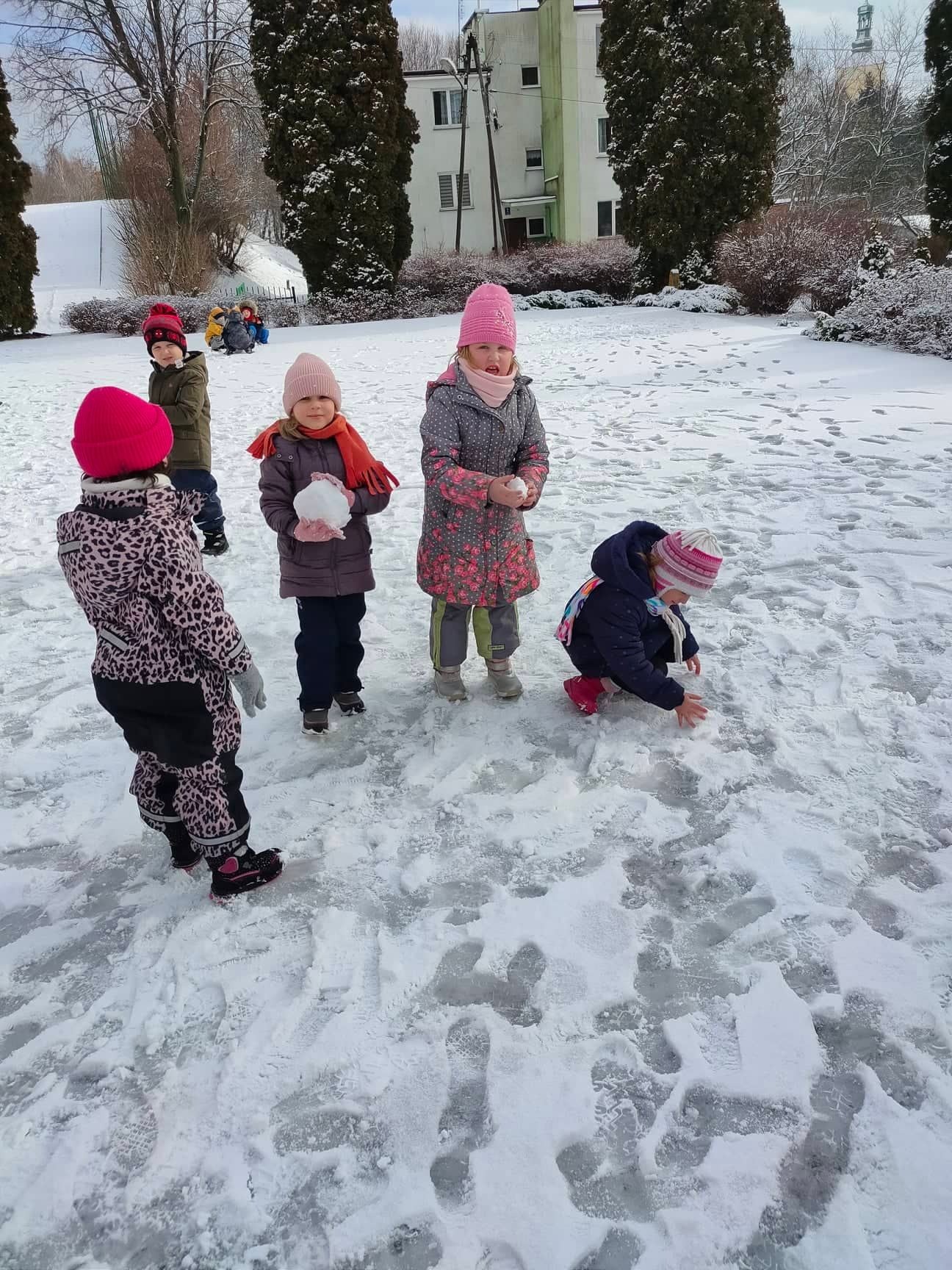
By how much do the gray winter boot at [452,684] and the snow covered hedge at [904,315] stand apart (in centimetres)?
818

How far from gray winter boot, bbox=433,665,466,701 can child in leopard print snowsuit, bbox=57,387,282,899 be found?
115 cm

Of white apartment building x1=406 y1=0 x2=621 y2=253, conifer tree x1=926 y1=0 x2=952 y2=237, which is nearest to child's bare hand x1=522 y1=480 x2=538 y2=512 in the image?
conifer tree x1=926 y1=0 x2=952 y2=237

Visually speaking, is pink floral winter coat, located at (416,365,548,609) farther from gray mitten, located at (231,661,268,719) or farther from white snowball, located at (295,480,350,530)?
gray mitten, located at (231,661,268,719)

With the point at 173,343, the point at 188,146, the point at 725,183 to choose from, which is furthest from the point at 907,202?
the point at 173,343

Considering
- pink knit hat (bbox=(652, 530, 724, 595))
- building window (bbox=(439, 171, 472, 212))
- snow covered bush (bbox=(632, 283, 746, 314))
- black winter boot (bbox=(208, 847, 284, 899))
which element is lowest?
black winter boot (bbox=(208, 847, 284, 899))

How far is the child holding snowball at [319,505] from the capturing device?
9.53 ft

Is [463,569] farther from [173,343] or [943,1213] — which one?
[173,343]

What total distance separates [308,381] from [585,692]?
1612mm

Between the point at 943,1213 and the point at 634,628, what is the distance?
1871 millimetres

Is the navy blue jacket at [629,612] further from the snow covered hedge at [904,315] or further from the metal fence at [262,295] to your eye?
the metal fence at [262,295]

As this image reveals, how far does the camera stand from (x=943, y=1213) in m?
1.61

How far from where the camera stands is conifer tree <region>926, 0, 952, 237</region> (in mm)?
16531

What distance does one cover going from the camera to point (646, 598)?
3.04 metres

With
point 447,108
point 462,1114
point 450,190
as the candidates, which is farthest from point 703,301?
point 447,108
